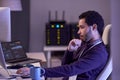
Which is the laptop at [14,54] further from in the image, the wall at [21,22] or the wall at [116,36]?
the wall at [116,36]

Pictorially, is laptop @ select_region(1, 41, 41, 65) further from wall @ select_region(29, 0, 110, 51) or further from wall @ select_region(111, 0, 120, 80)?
wall @ select_region(111, 0, 120, 80)

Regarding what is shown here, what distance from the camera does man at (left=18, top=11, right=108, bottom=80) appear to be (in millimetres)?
1702

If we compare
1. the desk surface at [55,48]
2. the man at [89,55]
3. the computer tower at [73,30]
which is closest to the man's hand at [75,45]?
the man at [89,55]

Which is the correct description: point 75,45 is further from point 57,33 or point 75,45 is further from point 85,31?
point 57,33

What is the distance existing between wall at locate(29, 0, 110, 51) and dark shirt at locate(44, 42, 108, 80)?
2342 millimetres

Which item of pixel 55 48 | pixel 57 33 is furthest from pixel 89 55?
pixel 57 33

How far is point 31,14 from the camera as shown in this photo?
425 centimetres

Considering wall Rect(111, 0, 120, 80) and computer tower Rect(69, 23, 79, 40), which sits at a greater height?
wall Rect(111, 0, 120, 80)

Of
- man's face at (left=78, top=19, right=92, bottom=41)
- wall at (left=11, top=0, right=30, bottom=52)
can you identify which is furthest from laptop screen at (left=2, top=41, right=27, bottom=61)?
wall at (left=11, top=0, right=30, bottom=52)

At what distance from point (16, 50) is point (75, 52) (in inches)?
30.1

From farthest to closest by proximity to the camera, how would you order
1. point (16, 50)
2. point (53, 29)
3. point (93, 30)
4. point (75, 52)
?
point (53, 29), point (16, 50), point (75, 52), point (93, 30)

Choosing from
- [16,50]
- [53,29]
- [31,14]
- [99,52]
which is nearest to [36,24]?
[31,14]

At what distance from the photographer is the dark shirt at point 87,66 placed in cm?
168

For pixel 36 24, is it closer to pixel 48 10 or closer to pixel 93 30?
pixel 48 10
